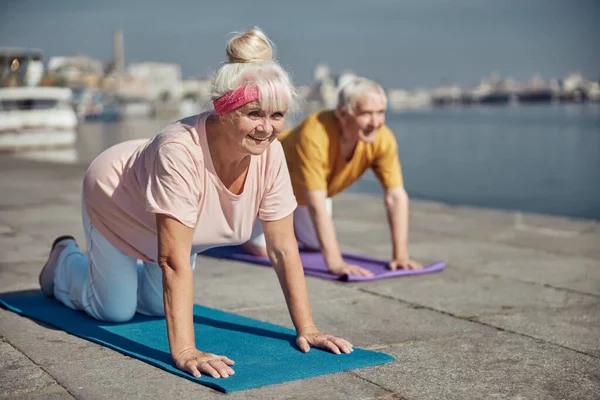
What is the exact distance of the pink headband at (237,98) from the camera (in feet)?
9.89

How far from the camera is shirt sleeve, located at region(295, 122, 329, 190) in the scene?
510cm

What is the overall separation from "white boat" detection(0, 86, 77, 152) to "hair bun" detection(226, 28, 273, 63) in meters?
19.6

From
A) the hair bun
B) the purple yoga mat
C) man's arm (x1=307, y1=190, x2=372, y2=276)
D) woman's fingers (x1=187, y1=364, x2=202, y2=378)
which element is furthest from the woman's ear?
woman's fingers (x1=187, y1=364, x2=202, y2=378)

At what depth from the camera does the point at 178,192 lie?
3105 mm

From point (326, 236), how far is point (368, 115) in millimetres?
757

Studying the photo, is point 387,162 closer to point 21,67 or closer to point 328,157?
point 328,157

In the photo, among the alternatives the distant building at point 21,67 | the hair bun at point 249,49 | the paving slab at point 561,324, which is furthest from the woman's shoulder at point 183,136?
the distant building at point 21,67

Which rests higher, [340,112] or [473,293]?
[340,112]

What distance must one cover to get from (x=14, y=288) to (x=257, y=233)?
168 cm

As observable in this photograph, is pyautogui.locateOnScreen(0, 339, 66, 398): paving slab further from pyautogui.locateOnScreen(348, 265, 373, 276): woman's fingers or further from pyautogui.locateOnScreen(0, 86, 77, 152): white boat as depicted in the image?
pyautogui.locateOnScreen(0, 86, 77, 152): white boat

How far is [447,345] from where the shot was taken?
3.59 m

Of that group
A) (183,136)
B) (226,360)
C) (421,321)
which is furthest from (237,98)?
(421,321)

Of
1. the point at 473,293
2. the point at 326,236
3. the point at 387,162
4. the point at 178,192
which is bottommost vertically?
A: the point at 473,293

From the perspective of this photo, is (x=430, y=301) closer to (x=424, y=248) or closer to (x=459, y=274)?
(x=459, y=274)
